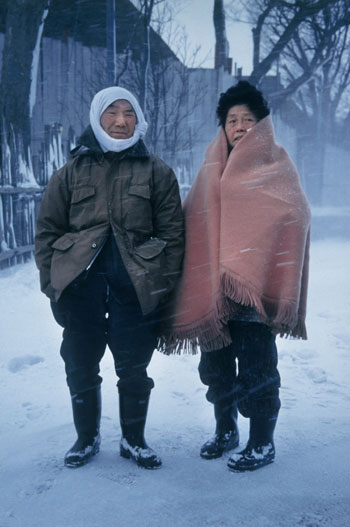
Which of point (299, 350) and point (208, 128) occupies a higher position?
point (208, 128)

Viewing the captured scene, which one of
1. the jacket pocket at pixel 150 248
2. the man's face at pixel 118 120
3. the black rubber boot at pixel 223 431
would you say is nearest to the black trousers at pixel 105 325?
the jacket pocket at pixel 150 248

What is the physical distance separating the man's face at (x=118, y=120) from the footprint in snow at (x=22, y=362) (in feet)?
7.54

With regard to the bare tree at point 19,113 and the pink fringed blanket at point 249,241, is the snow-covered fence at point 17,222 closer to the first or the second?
the bare tree at point 19,113

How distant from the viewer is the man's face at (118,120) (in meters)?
2.56

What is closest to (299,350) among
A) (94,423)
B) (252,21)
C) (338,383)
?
(338,383)

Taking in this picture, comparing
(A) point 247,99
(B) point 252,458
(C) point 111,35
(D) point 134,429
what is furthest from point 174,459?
(C) point 111,35

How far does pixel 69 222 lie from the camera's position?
8.55 feet

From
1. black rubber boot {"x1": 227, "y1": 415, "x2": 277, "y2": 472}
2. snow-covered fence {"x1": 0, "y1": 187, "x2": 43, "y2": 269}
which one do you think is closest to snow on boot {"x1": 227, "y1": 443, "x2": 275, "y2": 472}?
black rubber boot {"x1": 227, "y1": 415, "x2": 277, "y2": 472}

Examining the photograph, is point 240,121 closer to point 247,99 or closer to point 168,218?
point 247,99

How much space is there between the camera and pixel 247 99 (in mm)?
2555

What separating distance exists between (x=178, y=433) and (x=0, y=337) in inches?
94.2

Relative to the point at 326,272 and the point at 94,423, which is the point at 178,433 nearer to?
the point at 94,423

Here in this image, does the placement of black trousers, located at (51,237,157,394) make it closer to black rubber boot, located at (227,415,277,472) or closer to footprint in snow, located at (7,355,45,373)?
black rubber boot, located at (227,415,277,472)

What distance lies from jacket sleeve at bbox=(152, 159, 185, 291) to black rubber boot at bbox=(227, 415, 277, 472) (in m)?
0.83
